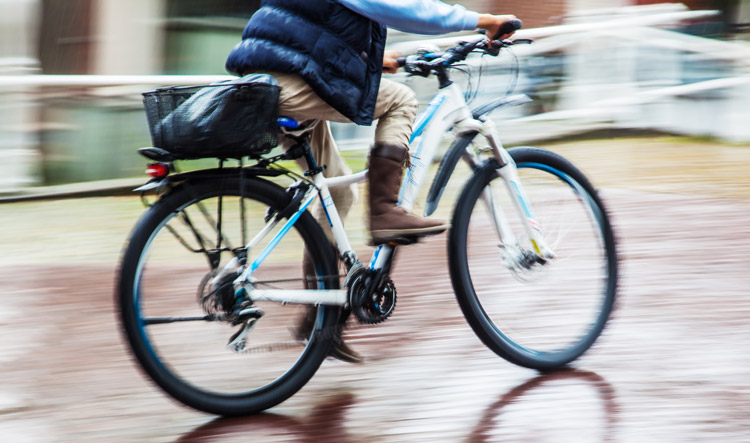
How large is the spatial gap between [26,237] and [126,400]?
A: 3.75 meters

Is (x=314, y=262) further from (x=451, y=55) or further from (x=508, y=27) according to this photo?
(x=508, y=27)

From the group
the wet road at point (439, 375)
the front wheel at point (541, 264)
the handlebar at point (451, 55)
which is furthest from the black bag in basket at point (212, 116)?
the wet road at point (439, 375)

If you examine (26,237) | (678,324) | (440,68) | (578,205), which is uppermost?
(440,68)

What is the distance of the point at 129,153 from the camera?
29.5 ft

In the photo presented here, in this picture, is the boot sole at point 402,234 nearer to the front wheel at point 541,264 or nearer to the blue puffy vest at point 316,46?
the front wheel at point 541,264

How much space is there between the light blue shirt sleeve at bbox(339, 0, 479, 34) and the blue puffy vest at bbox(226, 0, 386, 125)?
97 mm

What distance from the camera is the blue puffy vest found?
340 cm

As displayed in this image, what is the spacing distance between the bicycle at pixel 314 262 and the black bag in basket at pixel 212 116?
91mm

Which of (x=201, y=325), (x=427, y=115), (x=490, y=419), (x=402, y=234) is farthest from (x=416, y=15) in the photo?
(x=490, y=419)

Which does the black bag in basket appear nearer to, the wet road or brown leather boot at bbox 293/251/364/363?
brown leather boot at bbox 293/251/364/363

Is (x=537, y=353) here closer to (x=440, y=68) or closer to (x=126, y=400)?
(x=440, y=68)

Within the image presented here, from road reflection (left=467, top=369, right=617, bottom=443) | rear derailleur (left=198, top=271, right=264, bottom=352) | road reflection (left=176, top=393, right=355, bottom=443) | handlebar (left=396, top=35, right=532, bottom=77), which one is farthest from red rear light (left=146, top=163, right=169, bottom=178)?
road reflection (left=467, top=369, right=617, bottom=443)

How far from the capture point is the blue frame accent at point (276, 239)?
3.54 meters

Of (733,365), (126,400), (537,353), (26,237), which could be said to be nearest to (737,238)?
(733,365)
